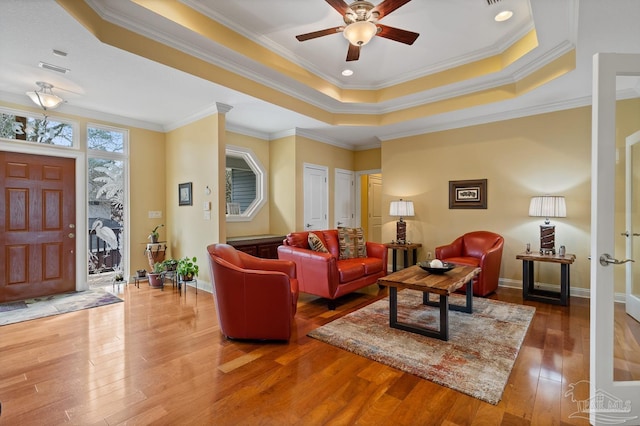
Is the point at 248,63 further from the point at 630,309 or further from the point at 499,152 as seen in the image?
the point at 630,309

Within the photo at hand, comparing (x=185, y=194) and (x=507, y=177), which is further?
(x=185, y=194)

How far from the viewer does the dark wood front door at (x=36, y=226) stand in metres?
4.09

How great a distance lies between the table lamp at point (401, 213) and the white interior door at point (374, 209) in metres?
1.87

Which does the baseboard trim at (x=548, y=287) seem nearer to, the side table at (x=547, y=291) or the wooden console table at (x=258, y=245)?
the side table at (x=547, y=291)

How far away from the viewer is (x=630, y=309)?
2.64m

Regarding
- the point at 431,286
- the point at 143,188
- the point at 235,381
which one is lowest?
the point at 235,381

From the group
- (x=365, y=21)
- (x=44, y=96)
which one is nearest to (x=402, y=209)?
(x=365, y=21)

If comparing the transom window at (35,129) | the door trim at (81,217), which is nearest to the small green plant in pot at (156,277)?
the door trim at (81,217)

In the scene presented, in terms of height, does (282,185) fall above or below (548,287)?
above

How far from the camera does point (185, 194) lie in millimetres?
5070

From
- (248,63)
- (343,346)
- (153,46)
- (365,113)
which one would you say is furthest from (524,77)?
(153,46)

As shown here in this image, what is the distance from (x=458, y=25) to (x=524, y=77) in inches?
53.4

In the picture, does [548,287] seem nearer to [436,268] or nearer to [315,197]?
[436,268]

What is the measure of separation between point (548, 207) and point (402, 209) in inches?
83.9
